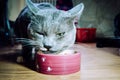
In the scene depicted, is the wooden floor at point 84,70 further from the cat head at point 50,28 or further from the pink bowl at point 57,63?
the cat head at point 50,28

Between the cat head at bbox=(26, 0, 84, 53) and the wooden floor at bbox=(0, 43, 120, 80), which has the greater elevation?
the cat head at bbox=(26, 0, 84, 53)

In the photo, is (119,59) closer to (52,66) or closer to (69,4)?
(52,66)

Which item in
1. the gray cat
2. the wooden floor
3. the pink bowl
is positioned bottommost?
the wooden floor

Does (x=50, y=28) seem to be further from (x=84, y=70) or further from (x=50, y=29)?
(x=84, y=70)

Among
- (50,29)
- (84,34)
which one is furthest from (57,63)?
(84,34)

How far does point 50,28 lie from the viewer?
1.40 metres

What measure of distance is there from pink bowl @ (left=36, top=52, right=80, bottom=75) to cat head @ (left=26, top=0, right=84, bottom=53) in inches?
2.2

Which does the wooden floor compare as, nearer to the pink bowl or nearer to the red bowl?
the pink bowl

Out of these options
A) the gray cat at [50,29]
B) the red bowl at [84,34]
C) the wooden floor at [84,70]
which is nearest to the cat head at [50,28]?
the gray cat at [50,29]

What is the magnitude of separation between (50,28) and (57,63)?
8.2 inches

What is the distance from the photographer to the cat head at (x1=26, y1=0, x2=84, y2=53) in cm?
141

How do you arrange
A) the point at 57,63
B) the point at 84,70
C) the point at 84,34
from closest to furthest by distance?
the point at 57,63 < the point at 84,70 < the point at 84,34

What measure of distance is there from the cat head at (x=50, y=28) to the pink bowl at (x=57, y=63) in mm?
57

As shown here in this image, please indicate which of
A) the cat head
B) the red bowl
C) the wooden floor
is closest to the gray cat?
the cat head
